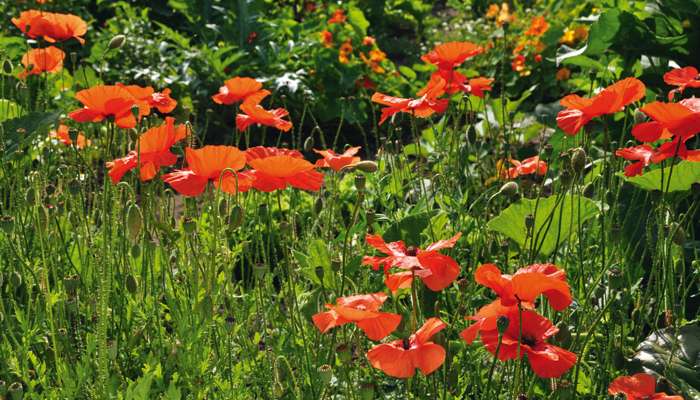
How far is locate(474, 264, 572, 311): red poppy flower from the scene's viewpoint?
53.6 inches

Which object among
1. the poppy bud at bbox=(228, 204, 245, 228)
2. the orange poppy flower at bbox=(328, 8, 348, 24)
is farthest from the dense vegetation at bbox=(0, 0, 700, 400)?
the orange poppy flower at bbox=(328, 8, 348, 24)

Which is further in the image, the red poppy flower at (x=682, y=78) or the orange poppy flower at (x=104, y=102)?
the red poppy flower at (x=682, y=78)

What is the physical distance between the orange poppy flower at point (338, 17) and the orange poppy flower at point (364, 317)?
460cm

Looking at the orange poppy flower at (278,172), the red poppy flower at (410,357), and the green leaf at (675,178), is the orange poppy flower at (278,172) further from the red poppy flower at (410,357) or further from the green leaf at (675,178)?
the green leaf at (675,178)

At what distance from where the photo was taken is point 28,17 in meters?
2.88

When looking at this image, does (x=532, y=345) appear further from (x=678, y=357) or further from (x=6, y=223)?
(x=6, y=223)

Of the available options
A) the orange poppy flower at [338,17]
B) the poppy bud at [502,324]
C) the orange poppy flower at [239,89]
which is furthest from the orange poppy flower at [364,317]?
the orange poppy flower at [338,17]

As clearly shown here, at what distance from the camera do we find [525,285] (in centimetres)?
138

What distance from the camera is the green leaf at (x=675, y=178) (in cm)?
202

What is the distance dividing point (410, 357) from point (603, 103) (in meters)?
0.77

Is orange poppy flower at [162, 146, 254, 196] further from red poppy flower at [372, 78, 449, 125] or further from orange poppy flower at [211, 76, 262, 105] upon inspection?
orange poppy flower at [211, 76, 262, 105]

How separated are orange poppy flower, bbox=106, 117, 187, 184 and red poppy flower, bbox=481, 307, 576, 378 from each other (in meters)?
0.83

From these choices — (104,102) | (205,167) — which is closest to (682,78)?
(205,167)

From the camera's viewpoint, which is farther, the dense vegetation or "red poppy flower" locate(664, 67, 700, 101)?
"red poppy flower" locate(664, 67, 700, 101)
